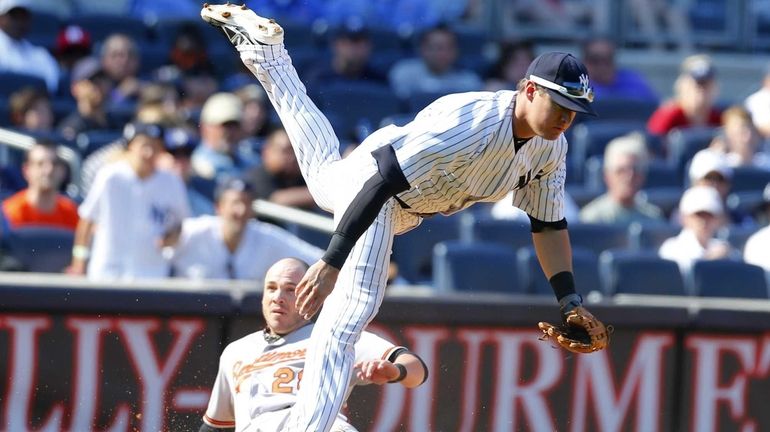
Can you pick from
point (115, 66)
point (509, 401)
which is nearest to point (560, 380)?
point (509, 401)

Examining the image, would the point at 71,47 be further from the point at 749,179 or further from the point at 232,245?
the point at 749,179

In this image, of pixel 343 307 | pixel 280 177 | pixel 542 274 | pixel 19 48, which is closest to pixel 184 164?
pixel 280 177

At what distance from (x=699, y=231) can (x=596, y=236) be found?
624 millimetres

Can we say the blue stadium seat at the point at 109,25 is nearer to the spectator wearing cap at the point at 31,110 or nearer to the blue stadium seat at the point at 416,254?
the spectator wearing cap at the point at 31,110

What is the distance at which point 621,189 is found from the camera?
8820mm

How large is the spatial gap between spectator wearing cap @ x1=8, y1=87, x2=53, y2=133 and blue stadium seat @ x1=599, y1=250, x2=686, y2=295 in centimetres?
358

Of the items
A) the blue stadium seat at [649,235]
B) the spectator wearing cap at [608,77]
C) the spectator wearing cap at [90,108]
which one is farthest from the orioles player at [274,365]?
the spectator wearing cap at [608,77]

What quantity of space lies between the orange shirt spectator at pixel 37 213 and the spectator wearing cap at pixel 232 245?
0.77 metres

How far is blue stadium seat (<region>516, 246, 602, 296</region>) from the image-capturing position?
7.70 metres

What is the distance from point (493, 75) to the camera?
428 inches

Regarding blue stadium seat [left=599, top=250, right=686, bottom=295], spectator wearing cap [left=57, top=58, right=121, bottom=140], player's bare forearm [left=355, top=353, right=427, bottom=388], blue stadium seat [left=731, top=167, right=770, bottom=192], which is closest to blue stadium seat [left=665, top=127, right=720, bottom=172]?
blue stadium seat [left=731, top=167, right=770, bottom=192]

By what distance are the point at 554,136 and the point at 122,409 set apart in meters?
2.65

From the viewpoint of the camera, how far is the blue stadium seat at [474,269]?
754cm

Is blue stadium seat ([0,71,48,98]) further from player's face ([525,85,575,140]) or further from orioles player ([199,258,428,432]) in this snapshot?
player's face ([525,85,575,140])
